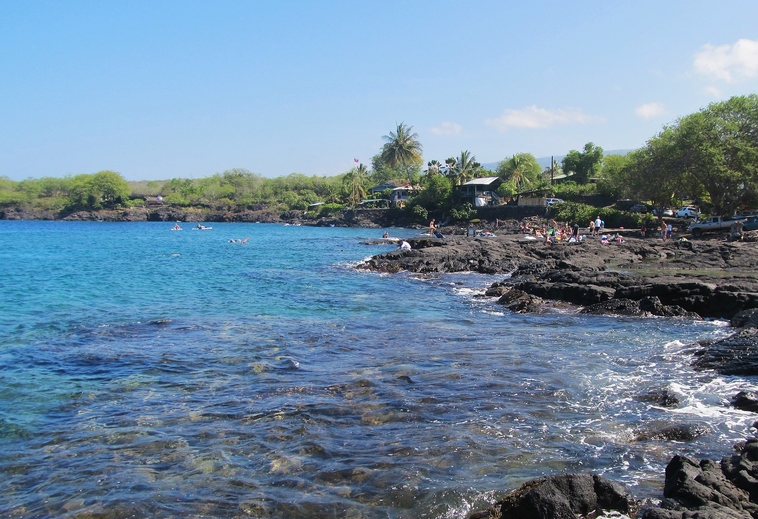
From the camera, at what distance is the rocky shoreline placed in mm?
6465

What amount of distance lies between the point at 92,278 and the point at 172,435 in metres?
25.2

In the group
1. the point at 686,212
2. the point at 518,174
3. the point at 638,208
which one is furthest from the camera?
the point at 518,174

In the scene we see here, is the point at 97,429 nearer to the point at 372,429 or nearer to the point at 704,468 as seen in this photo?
the point at 372,429

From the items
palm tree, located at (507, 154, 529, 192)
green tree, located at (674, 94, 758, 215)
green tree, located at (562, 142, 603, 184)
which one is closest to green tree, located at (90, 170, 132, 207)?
palm tree, located at (507, 154, 529, 192)

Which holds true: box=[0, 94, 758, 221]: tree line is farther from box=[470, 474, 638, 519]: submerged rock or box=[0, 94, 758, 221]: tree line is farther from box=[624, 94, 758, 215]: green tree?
box=[470, 474, 638, 519]: submerged rock

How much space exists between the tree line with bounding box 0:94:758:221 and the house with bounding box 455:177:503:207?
1.13m

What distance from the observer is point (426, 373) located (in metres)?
12.7

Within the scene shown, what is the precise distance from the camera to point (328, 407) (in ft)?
34.6

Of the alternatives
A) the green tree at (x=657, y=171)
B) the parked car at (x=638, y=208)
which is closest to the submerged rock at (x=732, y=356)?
the green tree at (x=657, y=171)

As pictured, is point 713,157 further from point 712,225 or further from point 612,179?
point 612,179

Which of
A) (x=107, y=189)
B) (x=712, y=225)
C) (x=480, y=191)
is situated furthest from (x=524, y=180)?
(x=107, y=189)

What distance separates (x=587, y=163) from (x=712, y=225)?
140 ft

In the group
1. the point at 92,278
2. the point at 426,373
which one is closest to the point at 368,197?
the point at 92,278

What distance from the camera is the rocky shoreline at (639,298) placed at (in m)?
6.46
